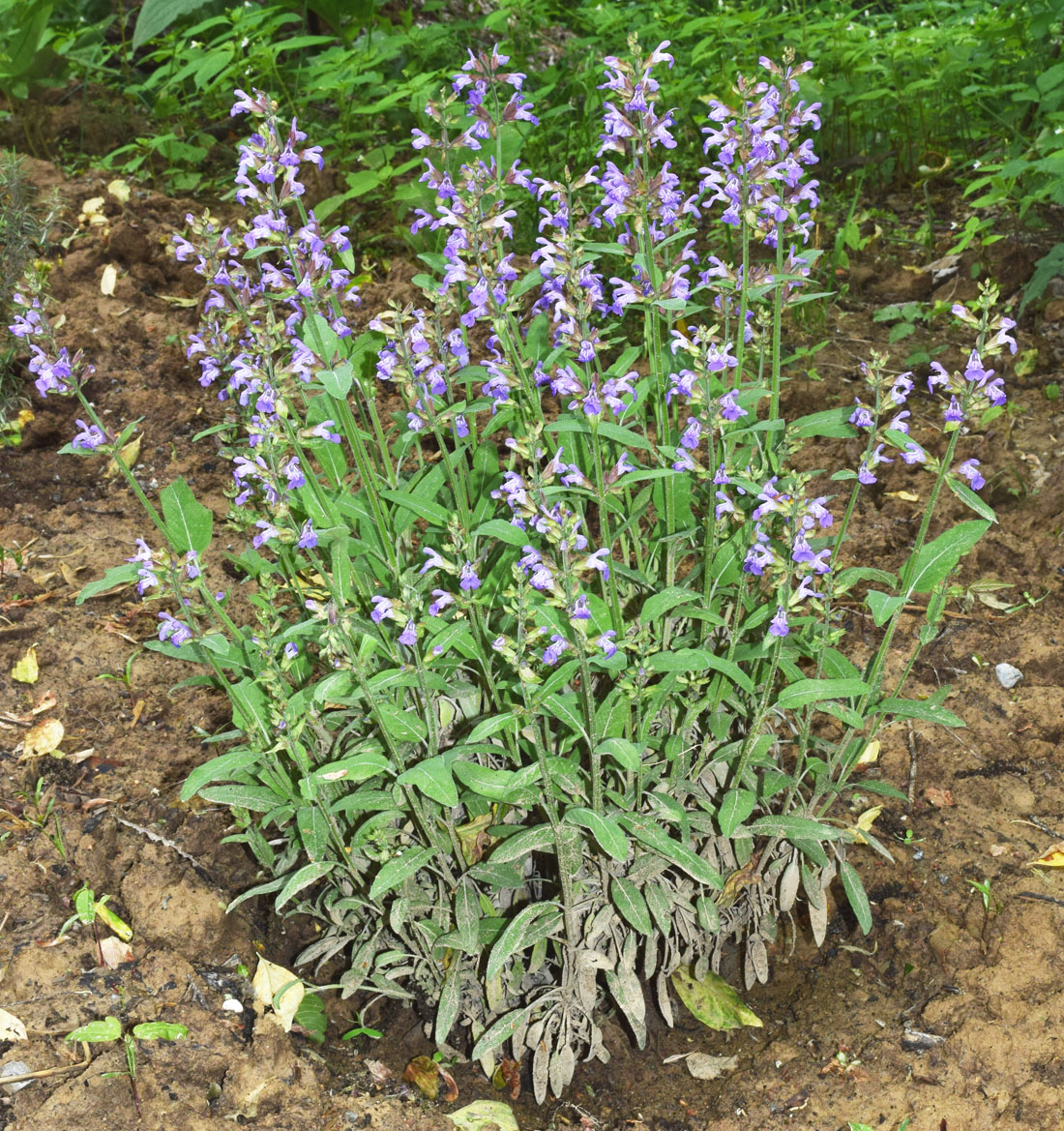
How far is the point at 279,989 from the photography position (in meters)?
2.82

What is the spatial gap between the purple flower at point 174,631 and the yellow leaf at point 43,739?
1.18 meters

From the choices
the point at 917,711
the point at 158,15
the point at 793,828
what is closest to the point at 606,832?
the point at 793,828

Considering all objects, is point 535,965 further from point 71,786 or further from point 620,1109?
point 71,786

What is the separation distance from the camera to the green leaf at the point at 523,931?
2.57m

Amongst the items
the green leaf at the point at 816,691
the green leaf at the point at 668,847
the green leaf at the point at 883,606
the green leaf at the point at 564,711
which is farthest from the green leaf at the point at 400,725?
the green leaf at the point at 883,606

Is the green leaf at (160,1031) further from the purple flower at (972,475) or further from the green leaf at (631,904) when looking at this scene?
the purple flower at (972,475)

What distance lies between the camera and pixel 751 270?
2.55 metres

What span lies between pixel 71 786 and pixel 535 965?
1540 millimetres

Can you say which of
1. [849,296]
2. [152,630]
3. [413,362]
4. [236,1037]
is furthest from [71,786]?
[849,296]

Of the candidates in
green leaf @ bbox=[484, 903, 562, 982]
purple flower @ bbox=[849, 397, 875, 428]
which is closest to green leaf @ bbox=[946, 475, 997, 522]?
purple flower @ bbox=[849, 397, 875, 428]

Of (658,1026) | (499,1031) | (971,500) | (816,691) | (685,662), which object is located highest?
(971,500)

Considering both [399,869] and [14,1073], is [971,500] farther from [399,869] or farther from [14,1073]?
[14,1073]

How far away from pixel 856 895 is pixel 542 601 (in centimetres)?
130

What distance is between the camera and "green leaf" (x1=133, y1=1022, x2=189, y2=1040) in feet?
8.41
